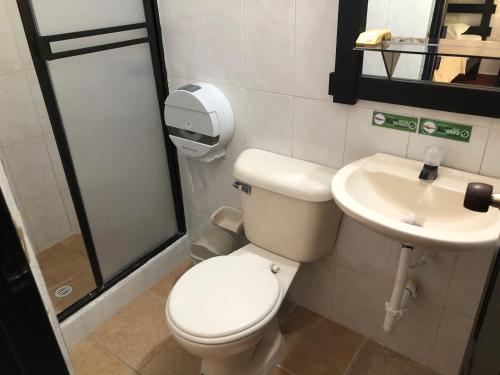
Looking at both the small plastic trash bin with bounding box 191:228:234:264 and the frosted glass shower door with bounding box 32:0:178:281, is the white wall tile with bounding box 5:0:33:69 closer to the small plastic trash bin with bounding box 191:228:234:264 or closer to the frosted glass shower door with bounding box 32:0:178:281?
the frosted glass shower door with bounding box 32:0:178:281

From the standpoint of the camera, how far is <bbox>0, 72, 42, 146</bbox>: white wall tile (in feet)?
6.53

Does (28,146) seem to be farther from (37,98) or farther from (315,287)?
(315,287)

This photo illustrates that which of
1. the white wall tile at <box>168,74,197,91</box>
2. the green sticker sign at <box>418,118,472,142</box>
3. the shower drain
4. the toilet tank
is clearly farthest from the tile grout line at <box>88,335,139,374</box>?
the green sticker sign at <box>418,118,472,142</box>

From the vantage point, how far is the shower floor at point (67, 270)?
2031 millimetres

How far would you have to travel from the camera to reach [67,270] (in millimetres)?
2229

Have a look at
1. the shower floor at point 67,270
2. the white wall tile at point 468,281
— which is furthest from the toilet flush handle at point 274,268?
the shower floor at point 67,270

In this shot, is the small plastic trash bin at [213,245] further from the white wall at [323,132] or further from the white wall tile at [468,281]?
the white wall tile at [468,281]

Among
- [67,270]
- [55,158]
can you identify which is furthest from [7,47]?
[67,270]

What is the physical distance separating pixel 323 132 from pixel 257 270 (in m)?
0.58

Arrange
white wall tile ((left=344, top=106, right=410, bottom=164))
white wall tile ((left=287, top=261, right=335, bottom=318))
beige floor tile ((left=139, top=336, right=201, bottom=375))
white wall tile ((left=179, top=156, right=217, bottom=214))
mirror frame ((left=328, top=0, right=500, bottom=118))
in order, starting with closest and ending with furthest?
1. mirror frame ((left=328, top=0, right=500, bottom=118))
2. white wall tile ((left=344, top=106, right=410, bottom=164))
3. beige floor tile ((left=139, top=336, right=201, bottom=375))
4. white wall tile ((left=287, top=261, right=335, bottom=318))
5. white wall tile ((left=179, top=156, right=217, bottom=214))

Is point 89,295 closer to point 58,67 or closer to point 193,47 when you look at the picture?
point 58,67

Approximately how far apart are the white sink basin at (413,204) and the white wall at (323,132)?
0.30 ft

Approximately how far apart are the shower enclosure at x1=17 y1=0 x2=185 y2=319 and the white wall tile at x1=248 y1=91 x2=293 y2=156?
1.69ft

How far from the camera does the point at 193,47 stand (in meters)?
1.77
